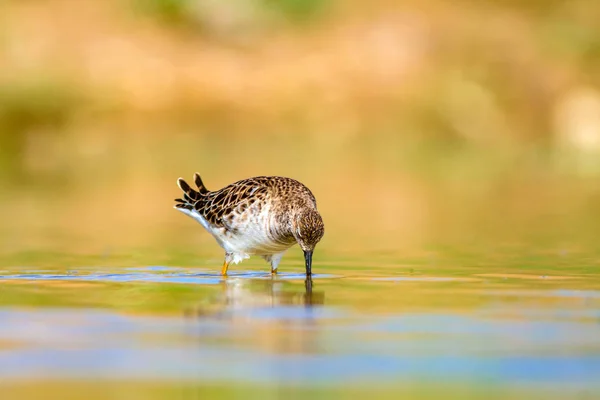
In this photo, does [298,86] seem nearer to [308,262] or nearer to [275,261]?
[275,261]

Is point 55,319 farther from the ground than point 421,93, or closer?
closer

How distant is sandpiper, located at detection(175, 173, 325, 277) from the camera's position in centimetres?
1202

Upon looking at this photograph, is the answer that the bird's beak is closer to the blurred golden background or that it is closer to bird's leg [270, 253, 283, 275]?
bird's leg [270, 253, 283, 275]

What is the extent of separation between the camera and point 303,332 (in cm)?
926

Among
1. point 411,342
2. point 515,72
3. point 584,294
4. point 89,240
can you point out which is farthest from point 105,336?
point 515,72

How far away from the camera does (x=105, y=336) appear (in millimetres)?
9055

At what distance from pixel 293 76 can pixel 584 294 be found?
2455 centimetres

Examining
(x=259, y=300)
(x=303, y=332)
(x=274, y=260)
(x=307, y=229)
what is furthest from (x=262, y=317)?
(x=274, y=260)

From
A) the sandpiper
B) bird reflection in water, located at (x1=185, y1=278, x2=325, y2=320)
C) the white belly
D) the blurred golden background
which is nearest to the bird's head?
the sandpiper

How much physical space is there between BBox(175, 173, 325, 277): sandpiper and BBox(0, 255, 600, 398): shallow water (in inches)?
9.8

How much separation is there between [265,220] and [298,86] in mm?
22756

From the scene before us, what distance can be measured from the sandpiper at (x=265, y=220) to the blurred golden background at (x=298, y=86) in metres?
14.2

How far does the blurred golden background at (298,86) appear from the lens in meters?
32.0

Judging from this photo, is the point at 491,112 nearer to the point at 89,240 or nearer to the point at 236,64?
the point at 236,64
